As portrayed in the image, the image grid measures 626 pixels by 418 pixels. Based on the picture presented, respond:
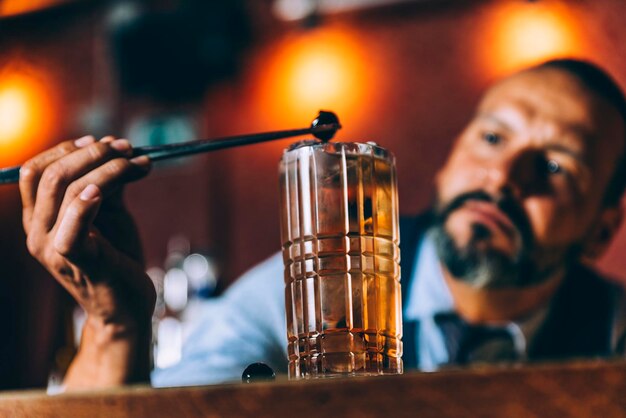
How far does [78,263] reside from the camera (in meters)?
0.71

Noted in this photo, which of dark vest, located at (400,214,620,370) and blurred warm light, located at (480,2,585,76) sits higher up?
blurred warm light, located at (480,2,585,76)

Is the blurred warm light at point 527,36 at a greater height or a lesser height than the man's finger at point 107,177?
greater

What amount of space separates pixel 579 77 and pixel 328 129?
40.2 inches

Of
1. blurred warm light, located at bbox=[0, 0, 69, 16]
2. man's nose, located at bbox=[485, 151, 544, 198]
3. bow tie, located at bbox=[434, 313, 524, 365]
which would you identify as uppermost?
blurred warm light, located at bbox=[0, 0, 69, 16]

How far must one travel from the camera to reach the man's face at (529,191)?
4.95 ft

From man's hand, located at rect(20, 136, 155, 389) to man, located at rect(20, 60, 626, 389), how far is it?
24.3 inches

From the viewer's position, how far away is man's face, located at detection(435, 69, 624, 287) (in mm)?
1508

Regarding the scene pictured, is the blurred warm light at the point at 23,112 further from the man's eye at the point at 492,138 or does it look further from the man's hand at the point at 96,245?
the man's eye at the point at 492,138

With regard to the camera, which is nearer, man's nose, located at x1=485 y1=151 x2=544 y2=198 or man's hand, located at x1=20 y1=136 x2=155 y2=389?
man's hand, located at x1=20 y1=136 x2=155 y2=389

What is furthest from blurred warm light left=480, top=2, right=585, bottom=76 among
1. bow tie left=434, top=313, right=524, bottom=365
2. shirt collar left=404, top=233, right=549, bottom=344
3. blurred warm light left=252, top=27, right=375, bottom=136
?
bow tie left=434, top=313, right=524, bottom=365

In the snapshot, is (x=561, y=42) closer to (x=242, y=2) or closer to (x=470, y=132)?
(x=470, y=132)

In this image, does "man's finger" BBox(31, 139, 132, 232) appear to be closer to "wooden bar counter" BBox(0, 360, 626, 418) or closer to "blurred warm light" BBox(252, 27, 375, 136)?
"wooden bar counter" BBox(0, 360, 626, 418)

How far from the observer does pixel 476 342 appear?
1.48 meters

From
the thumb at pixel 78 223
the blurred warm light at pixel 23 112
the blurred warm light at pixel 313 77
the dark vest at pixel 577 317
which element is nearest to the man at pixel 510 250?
the dark vest at pixel 577 317
